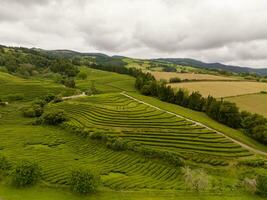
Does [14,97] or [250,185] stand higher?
[14,97]

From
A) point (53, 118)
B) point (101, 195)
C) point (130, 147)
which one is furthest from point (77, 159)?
point (53, 118)

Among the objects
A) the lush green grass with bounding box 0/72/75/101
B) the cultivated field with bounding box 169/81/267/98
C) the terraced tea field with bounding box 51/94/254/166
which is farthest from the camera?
the cultivated field with bounding box 169/81/267/98

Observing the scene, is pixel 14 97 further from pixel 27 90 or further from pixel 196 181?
pixel 196 181

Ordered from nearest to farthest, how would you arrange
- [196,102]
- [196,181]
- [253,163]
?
[196,181], [253,163], [196,102]

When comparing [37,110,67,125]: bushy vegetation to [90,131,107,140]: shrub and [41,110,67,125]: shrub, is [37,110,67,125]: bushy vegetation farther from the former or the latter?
[90,131,107,140]: shrub

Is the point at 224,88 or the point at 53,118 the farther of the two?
the point at 224,88

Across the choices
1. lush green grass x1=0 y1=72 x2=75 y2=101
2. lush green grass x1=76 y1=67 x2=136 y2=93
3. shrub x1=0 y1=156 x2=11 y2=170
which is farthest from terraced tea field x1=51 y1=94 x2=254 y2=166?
lush green grass x1=76 y1=67 x2=136 y2=93

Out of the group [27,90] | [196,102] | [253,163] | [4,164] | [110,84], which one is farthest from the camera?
[110,84]

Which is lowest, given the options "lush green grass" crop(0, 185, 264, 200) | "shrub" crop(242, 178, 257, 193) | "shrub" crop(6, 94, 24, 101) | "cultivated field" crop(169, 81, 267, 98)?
"lush green grass" crop(0, 185, 264, 200)
